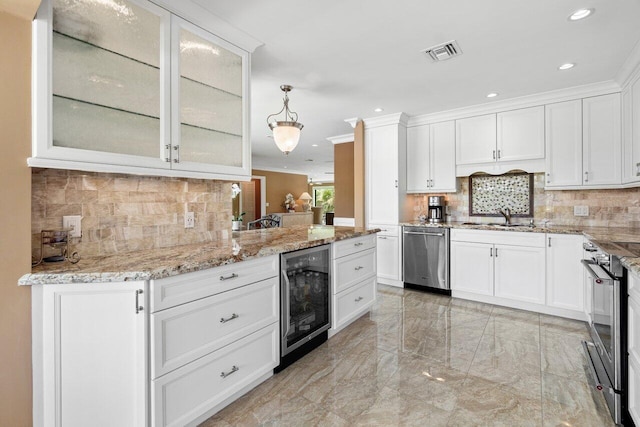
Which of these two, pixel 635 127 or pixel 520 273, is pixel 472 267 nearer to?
pixel 520 273

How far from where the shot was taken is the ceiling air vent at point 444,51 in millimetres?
2441

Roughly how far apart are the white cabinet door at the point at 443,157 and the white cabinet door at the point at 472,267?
87 cm

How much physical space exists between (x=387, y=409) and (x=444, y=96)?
330cm

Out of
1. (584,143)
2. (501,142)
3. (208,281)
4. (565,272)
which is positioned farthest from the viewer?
(501,142)

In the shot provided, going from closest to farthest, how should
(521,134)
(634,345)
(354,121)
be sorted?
(634,345) < (521,134) < (354,121)

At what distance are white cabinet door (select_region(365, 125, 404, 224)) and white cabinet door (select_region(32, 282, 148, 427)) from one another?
361 centimetres

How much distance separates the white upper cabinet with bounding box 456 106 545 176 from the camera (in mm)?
3621

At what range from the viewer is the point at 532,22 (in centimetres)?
214

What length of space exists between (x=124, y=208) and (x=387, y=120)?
142 inches

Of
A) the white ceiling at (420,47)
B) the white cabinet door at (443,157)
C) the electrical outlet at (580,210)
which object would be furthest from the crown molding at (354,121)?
the electrical outlet at (580,210)

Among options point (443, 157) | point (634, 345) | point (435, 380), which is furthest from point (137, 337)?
point (443, 157)

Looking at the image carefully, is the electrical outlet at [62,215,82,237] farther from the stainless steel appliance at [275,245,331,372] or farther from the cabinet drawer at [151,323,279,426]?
the stainless steel appliance at [275,245,331,372]

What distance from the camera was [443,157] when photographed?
4270 millimetres

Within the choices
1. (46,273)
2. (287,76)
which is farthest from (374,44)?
(46,273)
